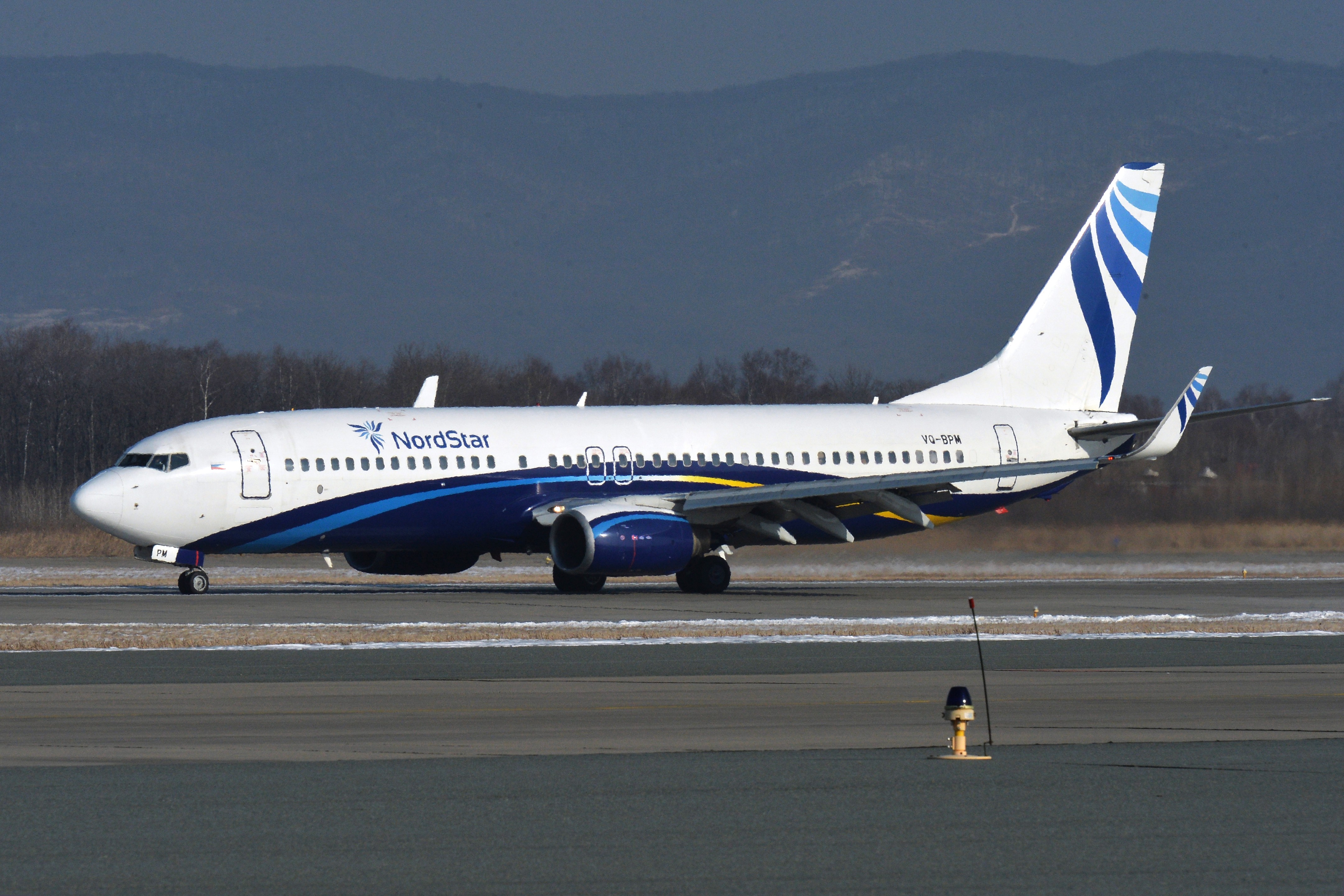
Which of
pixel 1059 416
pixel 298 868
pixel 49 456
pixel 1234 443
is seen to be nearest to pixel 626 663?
pixel 298 868

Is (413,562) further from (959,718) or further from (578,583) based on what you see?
(959,718)

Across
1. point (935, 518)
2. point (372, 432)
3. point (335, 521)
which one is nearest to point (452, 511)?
point (372, 432)

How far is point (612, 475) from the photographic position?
38.3 m

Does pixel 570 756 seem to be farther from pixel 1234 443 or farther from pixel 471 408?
pixel 1234 443

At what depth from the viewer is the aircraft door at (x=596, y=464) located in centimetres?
3812

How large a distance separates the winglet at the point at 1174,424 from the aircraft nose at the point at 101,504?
2035 centimetres

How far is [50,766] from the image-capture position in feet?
44.9

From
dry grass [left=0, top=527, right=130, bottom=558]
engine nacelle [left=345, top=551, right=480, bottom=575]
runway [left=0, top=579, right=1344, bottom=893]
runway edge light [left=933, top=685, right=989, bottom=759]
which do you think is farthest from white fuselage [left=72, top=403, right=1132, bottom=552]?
runway edge light [left=933, top=685, right=989, bottom=759]

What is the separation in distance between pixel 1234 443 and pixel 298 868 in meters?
58.0

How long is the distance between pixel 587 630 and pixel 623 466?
1178 cm

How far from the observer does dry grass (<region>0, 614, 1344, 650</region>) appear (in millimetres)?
25031

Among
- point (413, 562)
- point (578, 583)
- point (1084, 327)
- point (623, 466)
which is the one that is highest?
point (1084, 327)

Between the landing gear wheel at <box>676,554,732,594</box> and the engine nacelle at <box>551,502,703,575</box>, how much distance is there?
57.6 inches

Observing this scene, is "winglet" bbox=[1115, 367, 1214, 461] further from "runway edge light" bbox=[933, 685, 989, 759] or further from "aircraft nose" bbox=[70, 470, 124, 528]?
"runway edge light" bbox=[933, 685, 989, 759]
